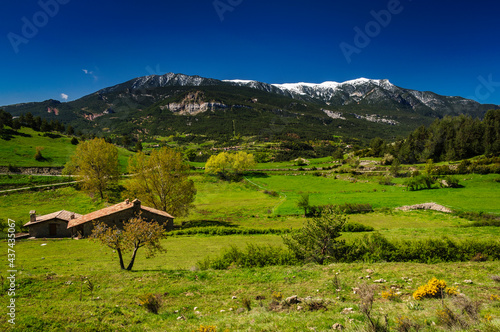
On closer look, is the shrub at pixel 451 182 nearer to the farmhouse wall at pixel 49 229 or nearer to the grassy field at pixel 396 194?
the grassy field at pixel 396 194

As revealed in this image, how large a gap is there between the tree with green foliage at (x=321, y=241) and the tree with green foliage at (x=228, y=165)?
226ft

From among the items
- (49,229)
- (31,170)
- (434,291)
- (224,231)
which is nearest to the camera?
(434,291)

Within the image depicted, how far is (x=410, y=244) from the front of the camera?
55.0 feet

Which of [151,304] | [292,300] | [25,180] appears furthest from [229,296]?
[25,180]

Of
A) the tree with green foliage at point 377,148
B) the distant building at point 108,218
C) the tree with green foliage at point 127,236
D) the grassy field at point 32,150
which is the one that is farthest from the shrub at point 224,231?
the tree with green foliage at point 377,148

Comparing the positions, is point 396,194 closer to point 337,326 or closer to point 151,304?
point 337,326

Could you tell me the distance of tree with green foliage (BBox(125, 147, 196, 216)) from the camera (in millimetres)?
35562

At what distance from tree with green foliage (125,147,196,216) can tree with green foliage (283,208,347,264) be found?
929 inches

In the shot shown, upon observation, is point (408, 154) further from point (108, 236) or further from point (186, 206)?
point (108, 236)

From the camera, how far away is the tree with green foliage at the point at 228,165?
3364 inches

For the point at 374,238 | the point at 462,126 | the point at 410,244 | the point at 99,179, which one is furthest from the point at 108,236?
the point at 462,126

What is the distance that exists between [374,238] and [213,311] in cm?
1334

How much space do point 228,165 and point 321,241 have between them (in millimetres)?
74704

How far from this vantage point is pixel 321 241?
16828 millimetres
